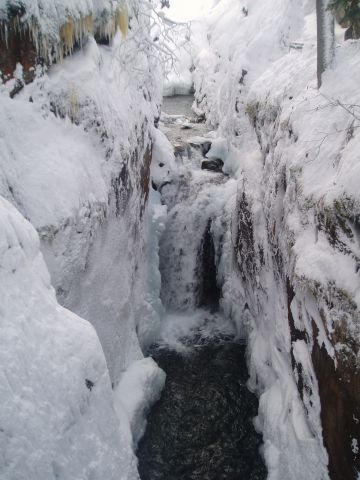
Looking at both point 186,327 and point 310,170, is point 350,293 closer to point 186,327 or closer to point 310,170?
point 310,170

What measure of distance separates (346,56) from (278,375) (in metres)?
5.18

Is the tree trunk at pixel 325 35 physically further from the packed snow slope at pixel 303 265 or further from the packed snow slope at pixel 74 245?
the packed snow slope at pixel 74 245

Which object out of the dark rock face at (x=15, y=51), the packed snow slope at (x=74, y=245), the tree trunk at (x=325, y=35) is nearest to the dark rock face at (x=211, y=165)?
the packed snow slope at (x=74, y=245)

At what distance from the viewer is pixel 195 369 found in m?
7.93

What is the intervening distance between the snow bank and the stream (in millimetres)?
2721

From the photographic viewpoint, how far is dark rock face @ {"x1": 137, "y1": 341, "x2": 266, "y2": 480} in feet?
19.3

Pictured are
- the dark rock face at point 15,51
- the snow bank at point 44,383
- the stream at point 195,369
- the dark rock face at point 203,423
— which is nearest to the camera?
the snow bank at point 44,383

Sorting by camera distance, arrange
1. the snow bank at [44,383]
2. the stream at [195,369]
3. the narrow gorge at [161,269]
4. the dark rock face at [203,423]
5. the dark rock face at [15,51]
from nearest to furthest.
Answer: the snow bank at [44,383] < the narrow gorge at [161,269] < the dark rock face at [15,51] < the dark rock face at [203,423] < the stream at [195,369]

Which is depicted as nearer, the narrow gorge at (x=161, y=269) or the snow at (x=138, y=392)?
the narrow gorge at (x=161, y=269)

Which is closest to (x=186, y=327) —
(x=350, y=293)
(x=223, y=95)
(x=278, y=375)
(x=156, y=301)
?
(x=156, y=301)

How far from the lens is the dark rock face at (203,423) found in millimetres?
5871

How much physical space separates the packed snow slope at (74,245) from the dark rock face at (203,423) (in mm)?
405

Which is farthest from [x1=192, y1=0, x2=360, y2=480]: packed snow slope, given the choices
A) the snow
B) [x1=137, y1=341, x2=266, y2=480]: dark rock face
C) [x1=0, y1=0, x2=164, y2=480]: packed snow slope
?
[x1=0, y1=0, x2=164, y2=480]: packed snow slope

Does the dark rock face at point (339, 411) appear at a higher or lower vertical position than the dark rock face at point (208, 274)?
higher
